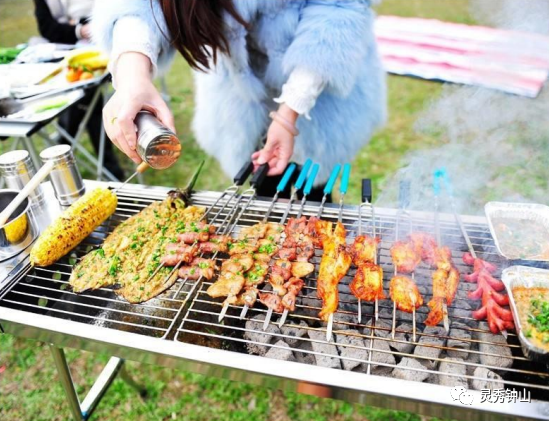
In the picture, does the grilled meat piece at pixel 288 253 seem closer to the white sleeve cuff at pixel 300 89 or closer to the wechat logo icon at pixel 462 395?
the white sleeve cuff at pixel 300 89

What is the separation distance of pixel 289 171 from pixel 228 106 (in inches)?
31.0

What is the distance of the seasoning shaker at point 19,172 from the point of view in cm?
271

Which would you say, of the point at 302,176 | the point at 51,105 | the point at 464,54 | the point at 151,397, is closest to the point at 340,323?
the point at 302,176

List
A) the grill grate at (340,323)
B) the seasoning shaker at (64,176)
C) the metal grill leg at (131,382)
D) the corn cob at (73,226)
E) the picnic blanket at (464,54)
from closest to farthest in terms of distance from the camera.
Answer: the grill grate at (340,323) < the corn cob at (73,226) < the seasoning shaker at (64,176) < the metal grill leg at (131,382) < the picnic blanket at (464,54)

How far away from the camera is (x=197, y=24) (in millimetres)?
2355

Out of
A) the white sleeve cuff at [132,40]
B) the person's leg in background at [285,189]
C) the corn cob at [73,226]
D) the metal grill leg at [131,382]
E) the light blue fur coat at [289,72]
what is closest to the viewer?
the corn cob at [73,226]

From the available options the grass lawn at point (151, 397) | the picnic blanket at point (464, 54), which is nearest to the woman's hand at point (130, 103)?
the grass lawn at point (151, 397)

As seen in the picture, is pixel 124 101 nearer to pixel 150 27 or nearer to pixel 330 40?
pixel 150 27

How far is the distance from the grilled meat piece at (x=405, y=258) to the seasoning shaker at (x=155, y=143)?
1.26 meters

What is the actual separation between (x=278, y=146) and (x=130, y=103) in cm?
100

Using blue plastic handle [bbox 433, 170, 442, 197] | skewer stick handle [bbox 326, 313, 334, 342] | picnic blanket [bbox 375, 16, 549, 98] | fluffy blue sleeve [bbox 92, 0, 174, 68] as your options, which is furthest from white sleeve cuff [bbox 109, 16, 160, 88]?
picnic blanket [bbox 375, 16, 549, 98]

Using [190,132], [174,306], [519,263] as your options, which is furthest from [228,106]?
[190,132]

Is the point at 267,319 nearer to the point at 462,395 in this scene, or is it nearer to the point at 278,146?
the point at 462,395

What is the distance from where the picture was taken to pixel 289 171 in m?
2.72
